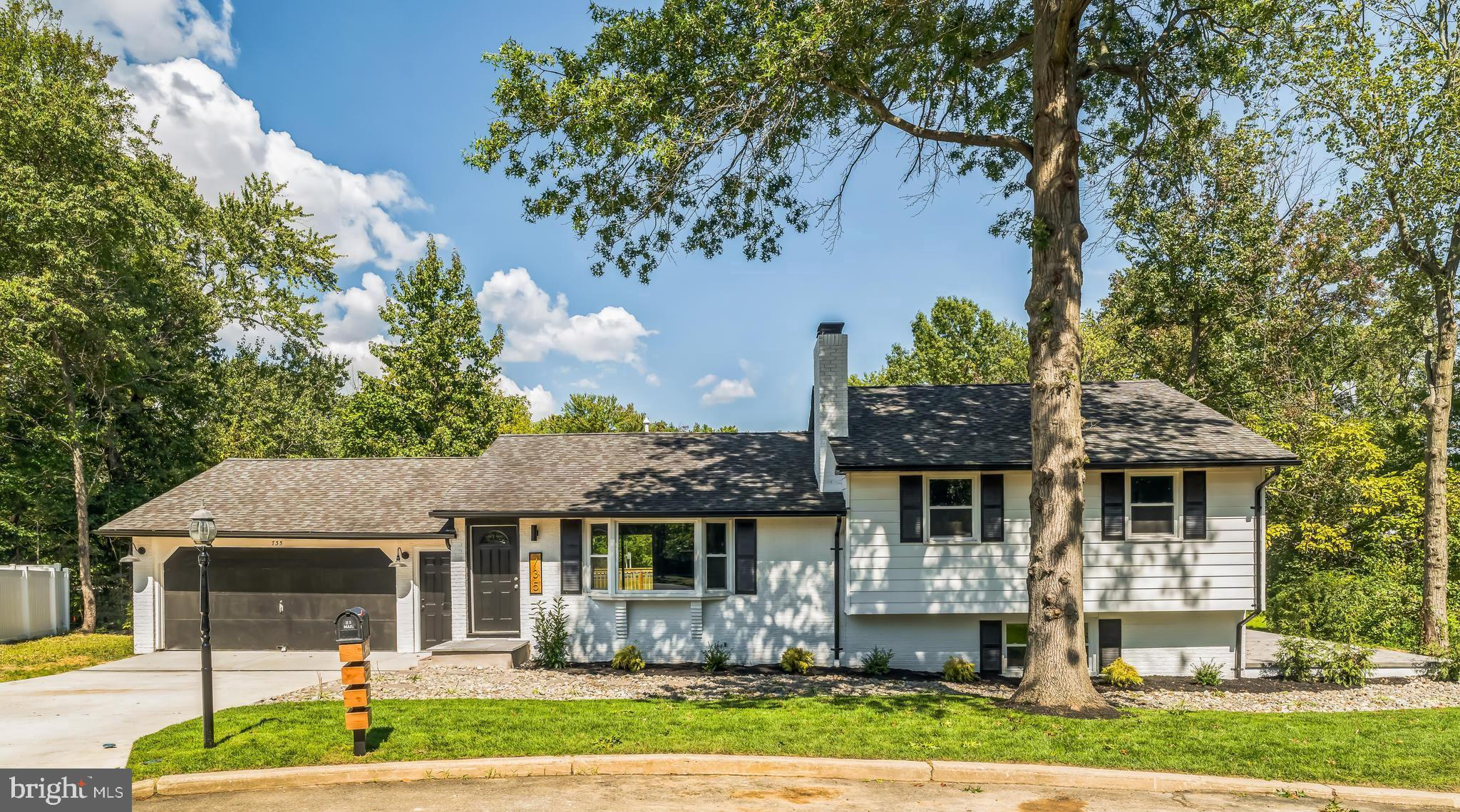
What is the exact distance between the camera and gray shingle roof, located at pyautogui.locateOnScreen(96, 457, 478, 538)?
15570 millimetres

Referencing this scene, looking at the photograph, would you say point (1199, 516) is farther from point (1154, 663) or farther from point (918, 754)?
point (918, 754)

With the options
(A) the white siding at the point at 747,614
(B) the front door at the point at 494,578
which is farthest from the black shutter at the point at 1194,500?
(B) the front door at the point at 494,578

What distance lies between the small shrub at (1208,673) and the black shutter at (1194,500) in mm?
2388

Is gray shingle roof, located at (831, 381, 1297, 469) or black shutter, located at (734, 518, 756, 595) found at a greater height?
gray shingle roof, located at (831, 381, 1297, 469)

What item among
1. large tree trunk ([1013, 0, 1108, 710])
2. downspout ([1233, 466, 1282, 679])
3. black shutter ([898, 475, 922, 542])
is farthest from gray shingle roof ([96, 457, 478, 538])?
downspout ([1233, 466, 1282, 679])

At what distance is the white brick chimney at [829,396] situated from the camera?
14.9 m

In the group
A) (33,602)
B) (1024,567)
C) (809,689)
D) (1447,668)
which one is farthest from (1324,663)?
(33,602)

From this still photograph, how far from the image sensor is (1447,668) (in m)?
12.8

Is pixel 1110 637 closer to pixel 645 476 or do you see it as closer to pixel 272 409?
pixel 645 476

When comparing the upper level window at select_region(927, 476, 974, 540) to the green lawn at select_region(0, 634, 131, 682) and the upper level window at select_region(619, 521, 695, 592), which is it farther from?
the green lawn at select_region(0, 634, 131, 682)

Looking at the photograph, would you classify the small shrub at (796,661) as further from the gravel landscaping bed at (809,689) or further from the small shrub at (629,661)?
the small shrub at (629,661)

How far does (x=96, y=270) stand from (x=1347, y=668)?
27.3 m

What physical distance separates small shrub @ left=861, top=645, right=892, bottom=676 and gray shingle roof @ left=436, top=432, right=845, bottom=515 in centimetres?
272

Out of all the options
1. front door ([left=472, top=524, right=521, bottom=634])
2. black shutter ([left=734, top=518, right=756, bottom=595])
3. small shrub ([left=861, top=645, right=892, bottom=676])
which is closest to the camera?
small shrub ([left=861, top=645, right=892, bottom=676])
